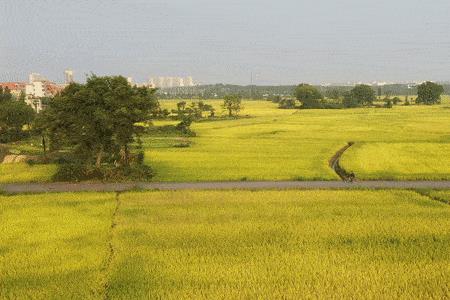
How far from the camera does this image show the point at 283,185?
27.5 meters

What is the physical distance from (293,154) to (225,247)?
2382 cm

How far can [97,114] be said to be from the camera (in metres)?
27.5

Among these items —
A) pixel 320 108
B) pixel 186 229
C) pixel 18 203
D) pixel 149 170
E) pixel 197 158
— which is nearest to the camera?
pixel 186 229

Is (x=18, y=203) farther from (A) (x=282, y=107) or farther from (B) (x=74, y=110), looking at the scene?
(A) (x=282, y=107)

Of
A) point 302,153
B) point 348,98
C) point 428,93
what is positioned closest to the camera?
point 302,153

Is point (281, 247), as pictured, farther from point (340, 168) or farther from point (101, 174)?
point (340, 168)

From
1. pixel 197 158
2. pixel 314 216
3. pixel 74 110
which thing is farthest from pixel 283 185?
pixel 74 110

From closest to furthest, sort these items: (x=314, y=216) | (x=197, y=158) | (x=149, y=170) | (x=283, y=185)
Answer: (x=314, y=216), (x=283, y=185), (x=149, y=170), (x=197, y=158)

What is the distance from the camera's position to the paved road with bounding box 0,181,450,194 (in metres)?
26.3

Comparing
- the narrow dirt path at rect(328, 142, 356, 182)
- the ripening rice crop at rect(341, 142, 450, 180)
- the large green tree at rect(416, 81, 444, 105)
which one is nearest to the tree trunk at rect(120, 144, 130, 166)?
the narrow dirt path at rect(328, 142, 356, 182)

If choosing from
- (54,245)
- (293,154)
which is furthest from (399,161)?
(54,245)

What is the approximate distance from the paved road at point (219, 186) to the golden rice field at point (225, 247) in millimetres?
2568

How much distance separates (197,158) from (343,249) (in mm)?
21681

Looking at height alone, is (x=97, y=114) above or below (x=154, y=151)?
above
